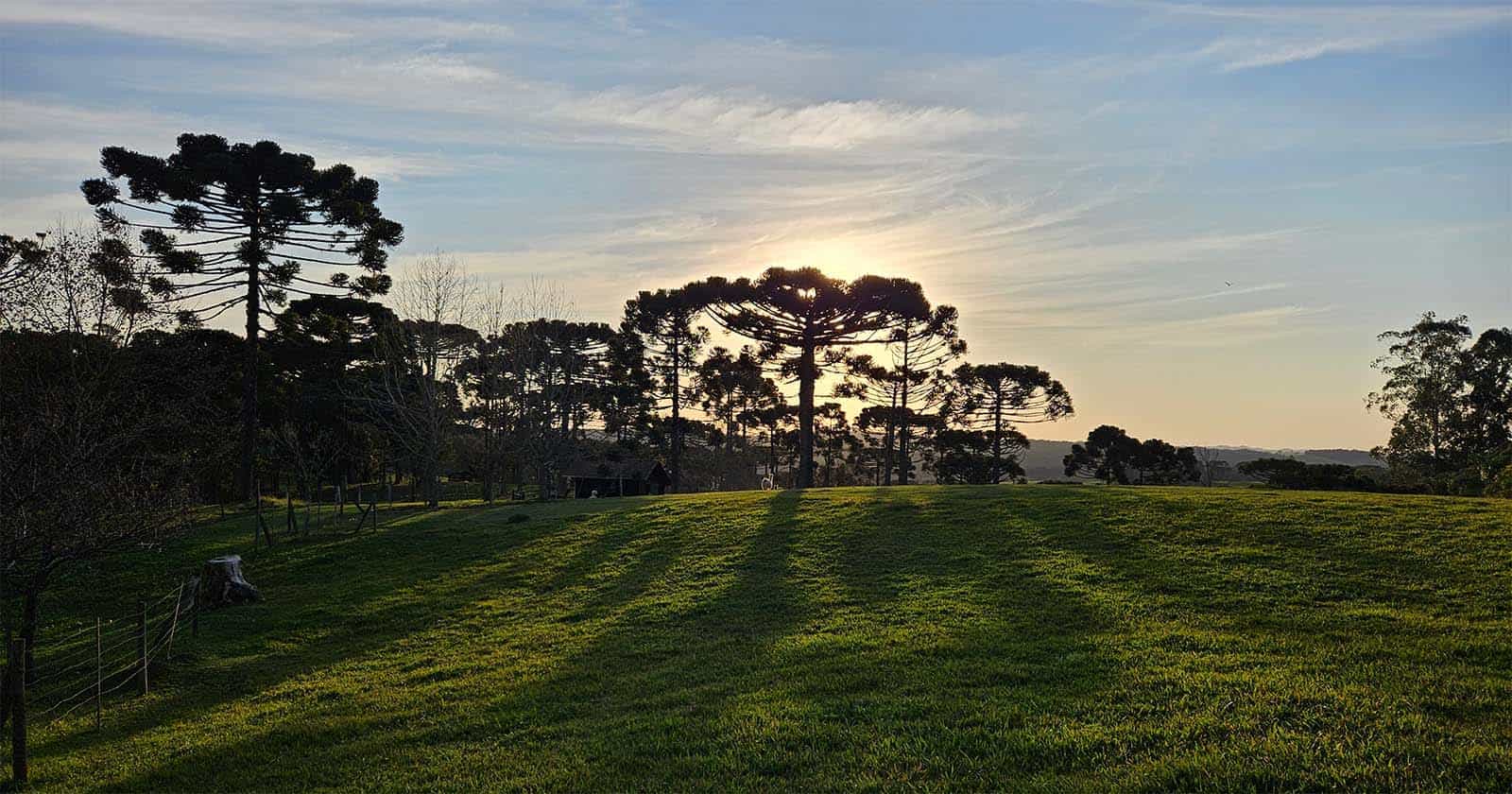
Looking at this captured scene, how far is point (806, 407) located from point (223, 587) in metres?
26.0

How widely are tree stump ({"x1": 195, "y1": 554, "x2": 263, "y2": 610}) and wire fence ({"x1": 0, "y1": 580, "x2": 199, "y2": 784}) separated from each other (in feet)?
1.72

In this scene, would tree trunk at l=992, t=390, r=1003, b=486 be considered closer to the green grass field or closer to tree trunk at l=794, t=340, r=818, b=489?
tree trunk at l=794, t=340, r=818, b=489

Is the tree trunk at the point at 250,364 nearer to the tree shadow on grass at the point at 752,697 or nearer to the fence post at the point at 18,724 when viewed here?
the tree shadow on grass at the point at 752,697

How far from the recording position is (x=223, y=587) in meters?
18.5

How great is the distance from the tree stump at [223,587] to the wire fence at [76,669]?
524 millimetres

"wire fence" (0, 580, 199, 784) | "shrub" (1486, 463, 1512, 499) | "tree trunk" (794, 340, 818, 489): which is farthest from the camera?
"tree trunk" (794, 340, 818, 489)

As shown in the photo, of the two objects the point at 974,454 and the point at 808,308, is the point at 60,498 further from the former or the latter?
the point at 974,454

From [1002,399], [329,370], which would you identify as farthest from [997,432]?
[329,370]

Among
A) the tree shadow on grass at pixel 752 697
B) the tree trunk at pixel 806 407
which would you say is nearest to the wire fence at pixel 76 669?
the tree shadow on grass at pixel 752 697

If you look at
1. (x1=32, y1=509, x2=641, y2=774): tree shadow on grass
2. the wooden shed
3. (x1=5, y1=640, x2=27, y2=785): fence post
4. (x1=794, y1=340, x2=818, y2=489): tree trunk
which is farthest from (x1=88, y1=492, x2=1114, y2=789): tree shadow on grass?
the wooden shed

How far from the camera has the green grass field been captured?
7.20 meters

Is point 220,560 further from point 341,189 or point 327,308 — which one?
point 327,308

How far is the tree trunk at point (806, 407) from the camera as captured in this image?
3988 cm

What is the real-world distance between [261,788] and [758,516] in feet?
56.8
